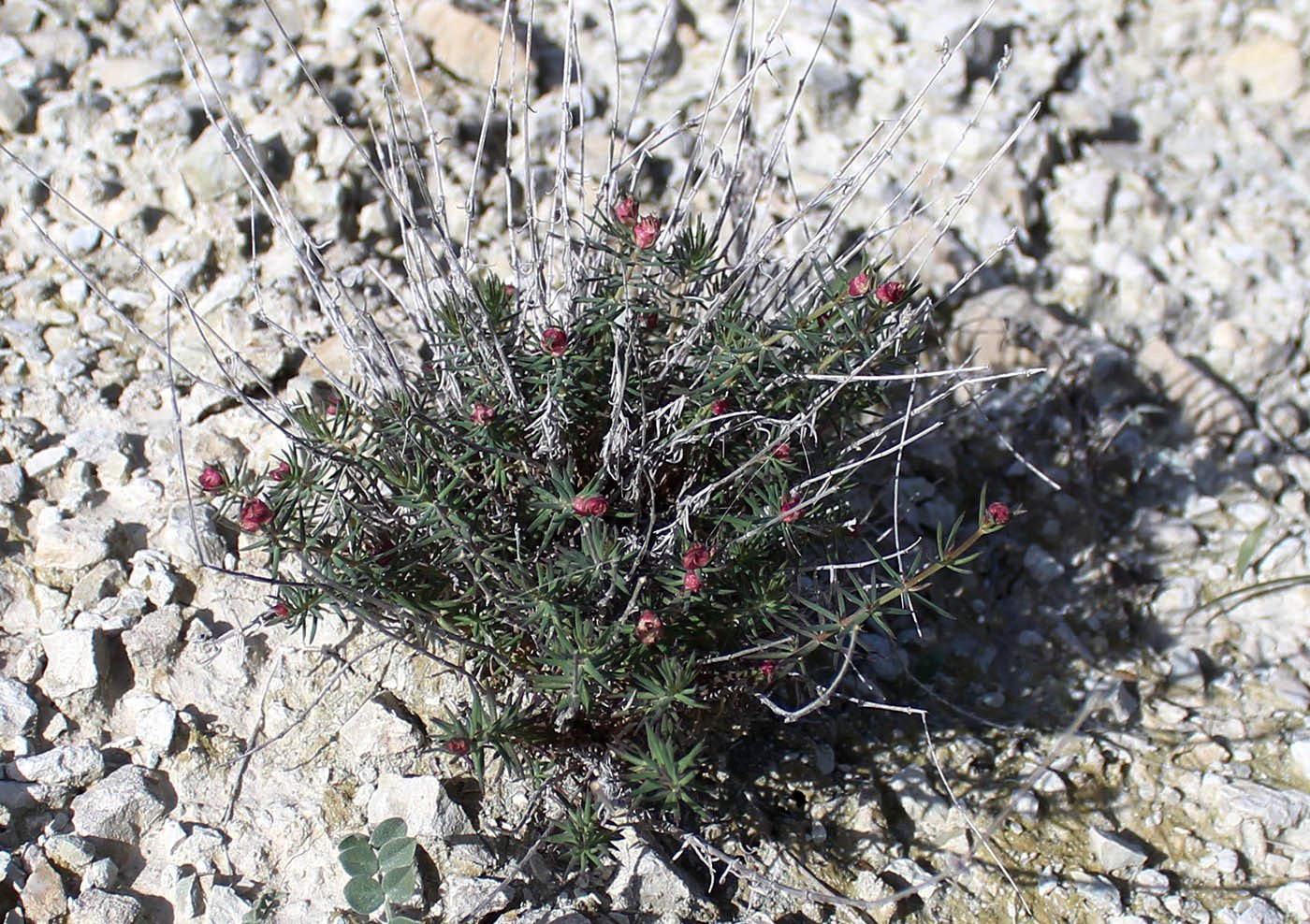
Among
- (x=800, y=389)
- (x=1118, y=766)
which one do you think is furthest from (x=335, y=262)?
(x=1118, y=766)

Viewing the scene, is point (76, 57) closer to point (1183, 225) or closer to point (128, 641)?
point (128, 641)

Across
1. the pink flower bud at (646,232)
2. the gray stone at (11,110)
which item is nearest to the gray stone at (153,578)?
the pink flower bud at (646,232)

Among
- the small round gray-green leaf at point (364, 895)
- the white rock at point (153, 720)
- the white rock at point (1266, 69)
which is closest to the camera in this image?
the small round gray-green leaf at point (364, 895)

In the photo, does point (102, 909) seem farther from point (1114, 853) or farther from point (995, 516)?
point (1114, 853)

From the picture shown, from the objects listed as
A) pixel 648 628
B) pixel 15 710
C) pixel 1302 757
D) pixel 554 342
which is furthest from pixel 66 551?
pixel 1302 757

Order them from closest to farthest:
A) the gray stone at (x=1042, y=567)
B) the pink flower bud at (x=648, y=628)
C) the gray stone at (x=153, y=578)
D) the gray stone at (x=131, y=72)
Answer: the pink flower bud at (x=648, y=628), the gray stone at (x=153, y=578), the gray stone at (x=1042, y=567), the gray stone at (x=131, y=72)

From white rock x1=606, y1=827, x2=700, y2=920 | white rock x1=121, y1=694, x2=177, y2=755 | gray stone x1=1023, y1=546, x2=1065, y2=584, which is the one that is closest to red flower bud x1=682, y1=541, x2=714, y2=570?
white rock x1=606, y1=827, x2=700, y2=920

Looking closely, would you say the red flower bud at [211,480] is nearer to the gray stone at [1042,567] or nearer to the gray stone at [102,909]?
the gray stone at [102,909]
